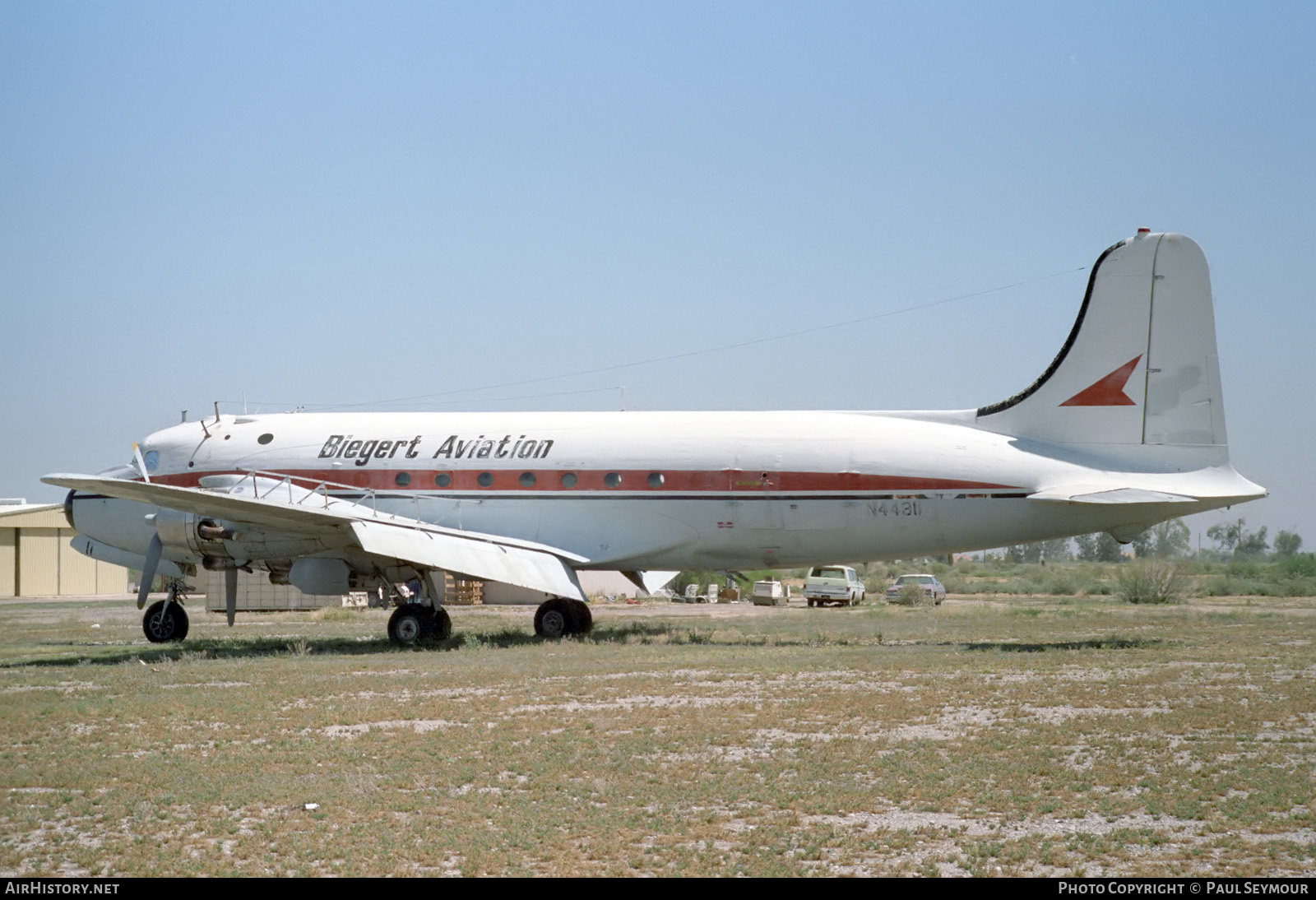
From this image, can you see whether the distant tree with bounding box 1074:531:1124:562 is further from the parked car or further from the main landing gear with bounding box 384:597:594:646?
the main landing gear with bounding box 384:597:594:646

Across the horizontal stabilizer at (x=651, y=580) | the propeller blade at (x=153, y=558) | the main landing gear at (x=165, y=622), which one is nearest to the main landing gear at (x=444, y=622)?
the horizontal stabilizer at (x=651, y=580)

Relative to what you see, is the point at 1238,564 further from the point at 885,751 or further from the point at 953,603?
the point at 885,751

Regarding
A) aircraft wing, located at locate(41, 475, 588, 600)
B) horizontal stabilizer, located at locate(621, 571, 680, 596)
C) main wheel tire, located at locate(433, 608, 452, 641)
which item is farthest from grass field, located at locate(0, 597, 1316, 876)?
horizontal stabilizer, located at locate(621, 571, 680, 596)

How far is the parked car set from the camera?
143ft

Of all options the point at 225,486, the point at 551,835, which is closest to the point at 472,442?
the point at 225,486

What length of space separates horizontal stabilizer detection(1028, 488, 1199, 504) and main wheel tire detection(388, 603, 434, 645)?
11.6m

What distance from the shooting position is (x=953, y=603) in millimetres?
42594

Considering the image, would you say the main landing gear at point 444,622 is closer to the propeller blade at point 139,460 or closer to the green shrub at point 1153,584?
the propeller blade at point 139,460

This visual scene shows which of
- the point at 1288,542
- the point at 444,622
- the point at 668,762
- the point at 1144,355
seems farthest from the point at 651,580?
the point at 1288,542

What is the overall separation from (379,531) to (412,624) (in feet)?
8.36

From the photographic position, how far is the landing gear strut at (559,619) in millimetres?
25844

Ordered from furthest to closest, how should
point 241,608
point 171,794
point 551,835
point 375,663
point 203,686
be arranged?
point 241,608 < point 375,663 < point 203,686 < point 171,794 < point 551,835

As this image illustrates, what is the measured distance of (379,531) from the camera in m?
22.5

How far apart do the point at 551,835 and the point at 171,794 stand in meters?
3.48
